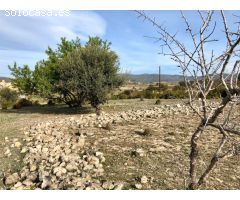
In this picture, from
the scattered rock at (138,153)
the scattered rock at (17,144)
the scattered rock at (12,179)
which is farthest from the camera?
the scattered rock at (17,144)

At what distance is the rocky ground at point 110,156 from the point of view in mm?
5470

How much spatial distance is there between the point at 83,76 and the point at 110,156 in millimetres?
6631

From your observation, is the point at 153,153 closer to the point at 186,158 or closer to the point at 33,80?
the point at 186,158

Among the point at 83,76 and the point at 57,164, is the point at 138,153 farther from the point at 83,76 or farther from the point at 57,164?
the point at 83,76

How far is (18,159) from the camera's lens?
7039mm

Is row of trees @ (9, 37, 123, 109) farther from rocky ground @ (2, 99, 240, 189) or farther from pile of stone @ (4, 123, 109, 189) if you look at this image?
pile of stone @ (4, 123, 109, 189)

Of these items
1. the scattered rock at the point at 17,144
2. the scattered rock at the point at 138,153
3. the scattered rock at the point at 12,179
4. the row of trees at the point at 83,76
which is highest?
the row of trees at the point at 83,76

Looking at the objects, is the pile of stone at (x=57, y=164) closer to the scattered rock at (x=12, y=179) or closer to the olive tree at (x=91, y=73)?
the scattered rock at (x=12, y=179)

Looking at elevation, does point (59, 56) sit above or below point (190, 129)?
above

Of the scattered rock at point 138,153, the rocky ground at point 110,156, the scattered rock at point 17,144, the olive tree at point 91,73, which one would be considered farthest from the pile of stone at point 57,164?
the olive tree at point 91,73

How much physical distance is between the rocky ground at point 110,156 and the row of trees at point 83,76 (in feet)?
9.56

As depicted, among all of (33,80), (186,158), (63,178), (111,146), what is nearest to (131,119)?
(111,146)

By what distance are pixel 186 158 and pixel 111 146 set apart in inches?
67.4

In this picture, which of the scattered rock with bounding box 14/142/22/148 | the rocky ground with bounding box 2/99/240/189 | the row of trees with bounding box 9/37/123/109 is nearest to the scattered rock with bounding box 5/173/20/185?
the rocky ground with bounding box 2/99/240/189
